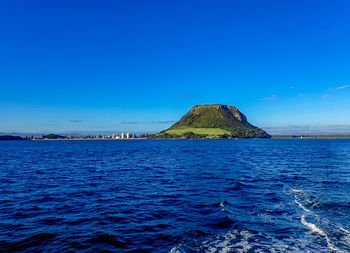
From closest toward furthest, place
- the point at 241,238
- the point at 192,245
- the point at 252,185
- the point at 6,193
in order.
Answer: the point at 192,245 → the point at 241,238 → the point at 6,193 → the point at 252,185

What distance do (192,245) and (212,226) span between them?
150 inches

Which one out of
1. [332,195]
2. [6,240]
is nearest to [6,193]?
[6,240]

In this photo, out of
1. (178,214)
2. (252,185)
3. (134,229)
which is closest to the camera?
(134,229)

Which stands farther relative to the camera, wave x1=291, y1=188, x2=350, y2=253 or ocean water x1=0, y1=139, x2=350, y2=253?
ocean water x1=0, y1=139, x2=350, y2=253

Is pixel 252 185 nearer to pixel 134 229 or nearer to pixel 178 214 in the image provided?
pixel 178 214

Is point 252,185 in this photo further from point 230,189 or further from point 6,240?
point 6,240

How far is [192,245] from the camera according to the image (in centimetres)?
1451

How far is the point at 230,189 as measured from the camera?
3156 cm

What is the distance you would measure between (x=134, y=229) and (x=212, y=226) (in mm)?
6020

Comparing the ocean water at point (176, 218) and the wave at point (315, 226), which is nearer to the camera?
the wave at point (315, 226)

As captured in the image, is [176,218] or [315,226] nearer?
[315,226]

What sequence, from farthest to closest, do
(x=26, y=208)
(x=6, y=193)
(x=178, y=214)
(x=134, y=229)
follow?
1. (x=6, y=193)
2. (x=26, y=208)
3. (x=178, y=214)
4. (x=134, y=229)

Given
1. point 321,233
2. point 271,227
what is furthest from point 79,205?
point 321,233

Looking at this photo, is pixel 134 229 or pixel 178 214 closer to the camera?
pixel 134 229
